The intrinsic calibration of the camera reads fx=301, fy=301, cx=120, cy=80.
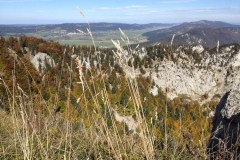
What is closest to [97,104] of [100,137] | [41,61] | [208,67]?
[100,137]

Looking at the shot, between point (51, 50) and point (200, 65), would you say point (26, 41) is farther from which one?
point (200, 65)

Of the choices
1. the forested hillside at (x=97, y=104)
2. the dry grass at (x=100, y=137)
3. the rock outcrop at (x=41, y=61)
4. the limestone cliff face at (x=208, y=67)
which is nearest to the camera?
the dry grass at (x=100, y=137)

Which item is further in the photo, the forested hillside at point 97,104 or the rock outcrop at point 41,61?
the rock outcrop at point 41,61

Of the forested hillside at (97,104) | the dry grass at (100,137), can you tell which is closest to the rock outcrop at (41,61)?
the forested hillside at (97,104)

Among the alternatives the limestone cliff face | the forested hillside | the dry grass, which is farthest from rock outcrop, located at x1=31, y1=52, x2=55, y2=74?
the dry grass

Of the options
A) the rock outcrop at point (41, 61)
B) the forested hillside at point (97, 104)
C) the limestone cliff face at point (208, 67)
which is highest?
the forested hillside at point (97, 104)

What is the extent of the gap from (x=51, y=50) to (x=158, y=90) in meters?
34.3

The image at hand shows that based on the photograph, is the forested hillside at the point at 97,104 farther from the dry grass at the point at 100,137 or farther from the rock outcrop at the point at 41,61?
the rock outcrop at the point at 41,61

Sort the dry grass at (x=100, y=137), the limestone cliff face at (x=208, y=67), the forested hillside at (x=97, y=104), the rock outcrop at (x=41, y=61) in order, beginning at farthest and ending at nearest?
the limestone cliff face at (x=208, y=67), the rock outcrop at (x=41, y=61), the forested hillside at (x=97, y=104), the dry grass at (x=100, y=137)

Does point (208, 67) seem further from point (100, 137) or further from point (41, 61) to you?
point (100, 137)

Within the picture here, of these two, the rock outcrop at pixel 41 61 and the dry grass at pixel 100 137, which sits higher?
the dry grass at pixel 100 137

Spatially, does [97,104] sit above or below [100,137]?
above

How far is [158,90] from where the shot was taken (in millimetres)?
91875

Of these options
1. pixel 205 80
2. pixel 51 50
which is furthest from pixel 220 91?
pixel 51 50
